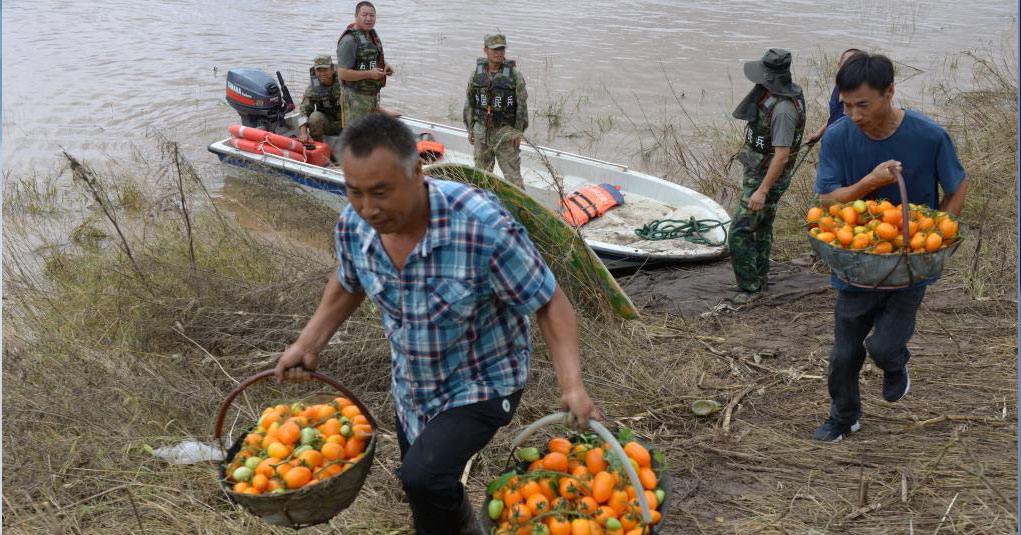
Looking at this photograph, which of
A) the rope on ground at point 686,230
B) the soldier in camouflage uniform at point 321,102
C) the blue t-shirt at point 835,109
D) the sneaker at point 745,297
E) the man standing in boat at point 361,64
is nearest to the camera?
the blue t-shirt at point 835,109

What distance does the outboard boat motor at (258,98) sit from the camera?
998cm

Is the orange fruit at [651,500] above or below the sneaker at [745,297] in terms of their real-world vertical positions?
above

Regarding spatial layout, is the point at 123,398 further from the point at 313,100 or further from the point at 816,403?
the point at 313,100

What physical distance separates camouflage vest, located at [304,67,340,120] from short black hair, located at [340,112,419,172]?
7.55 m

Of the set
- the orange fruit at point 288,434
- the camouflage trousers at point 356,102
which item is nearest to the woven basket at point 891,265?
the orange fruit at point 288,434

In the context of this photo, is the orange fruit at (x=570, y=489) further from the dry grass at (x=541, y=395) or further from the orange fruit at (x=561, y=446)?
the dry grass at (x=541, y=395)

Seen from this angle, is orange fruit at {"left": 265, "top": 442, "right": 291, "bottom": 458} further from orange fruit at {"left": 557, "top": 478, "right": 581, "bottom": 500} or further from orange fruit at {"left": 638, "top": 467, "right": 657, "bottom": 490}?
orange fruit at {"left": 638, "top": 467, "right": 657, "bottom": 490}

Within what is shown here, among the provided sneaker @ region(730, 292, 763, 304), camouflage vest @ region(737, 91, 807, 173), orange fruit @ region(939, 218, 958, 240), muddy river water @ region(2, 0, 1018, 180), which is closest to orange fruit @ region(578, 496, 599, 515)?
orange fruit @ region(939, 218, 958, 240)

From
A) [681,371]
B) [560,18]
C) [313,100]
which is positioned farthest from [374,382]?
[560,18]

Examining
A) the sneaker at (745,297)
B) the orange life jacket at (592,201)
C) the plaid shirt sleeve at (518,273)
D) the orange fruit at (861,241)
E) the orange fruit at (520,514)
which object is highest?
the plaid shirt sleeve at (518,273)

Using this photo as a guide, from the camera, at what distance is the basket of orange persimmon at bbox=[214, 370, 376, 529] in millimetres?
2605

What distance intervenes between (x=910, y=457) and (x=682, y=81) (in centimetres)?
1125

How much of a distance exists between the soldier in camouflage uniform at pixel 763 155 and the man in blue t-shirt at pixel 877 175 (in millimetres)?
2050

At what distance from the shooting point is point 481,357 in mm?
2705
